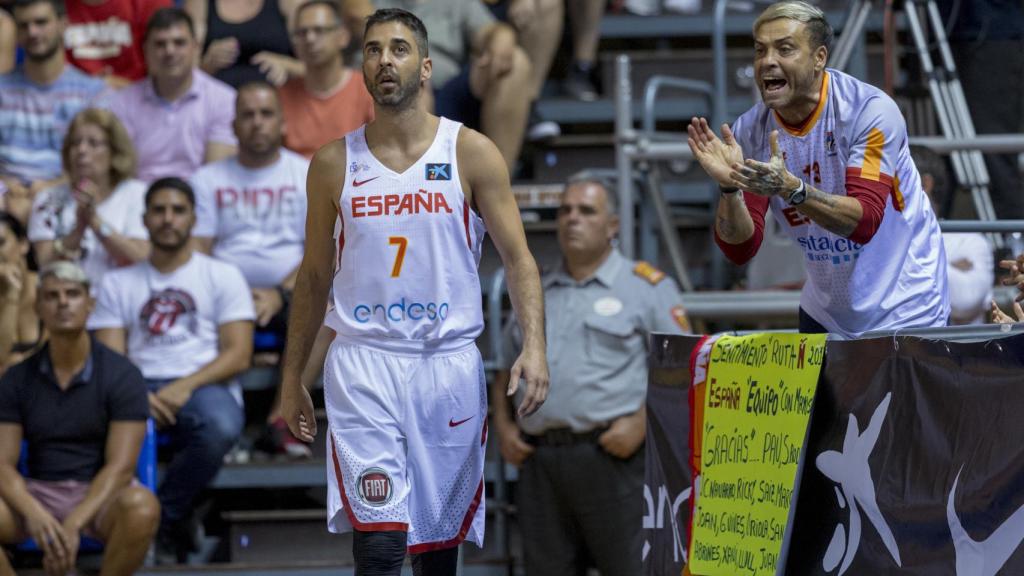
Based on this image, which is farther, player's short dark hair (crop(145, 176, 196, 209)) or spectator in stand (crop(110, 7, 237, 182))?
spectator in stand (crop(110, 7, 237, 182))

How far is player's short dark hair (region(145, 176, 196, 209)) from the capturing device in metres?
8.56

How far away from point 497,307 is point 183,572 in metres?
2.18

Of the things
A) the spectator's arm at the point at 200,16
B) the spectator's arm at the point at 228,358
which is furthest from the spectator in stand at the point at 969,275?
the spectator's arm at the point at 200,16

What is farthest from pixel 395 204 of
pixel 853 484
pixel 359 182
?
pixel 853 484

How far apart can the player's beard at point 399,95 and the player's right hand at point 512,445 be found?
2809mm

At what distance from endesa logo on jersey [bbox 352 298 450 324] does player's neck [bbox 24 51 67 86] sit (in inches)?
227

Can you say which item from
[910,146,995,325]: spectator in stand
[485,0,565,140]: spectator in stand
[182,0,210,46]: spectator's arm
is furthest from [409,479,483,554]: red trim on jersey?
[182,0,210,46]: spectator's arm

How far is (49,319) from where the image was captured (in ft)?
25.2

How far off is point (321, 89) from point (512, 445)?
3.29 meters

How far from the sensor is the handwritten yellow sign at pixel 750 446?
479 centimetres

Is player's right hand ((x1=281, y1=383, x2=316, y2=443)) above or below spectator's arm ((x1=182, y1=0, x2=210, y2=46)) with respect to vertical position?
below

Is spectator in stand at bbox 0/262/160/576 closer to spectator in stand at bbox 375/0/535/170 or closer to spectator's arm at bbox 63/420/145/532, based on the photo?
spectator's arm at bbox 63/420/145/532

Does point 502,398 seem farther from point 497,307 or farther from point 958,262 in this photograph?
point 958,262

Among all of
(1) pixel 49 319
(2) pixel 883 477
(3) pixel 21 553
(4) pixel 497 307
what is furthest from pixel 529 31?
(2) pixel 883 477
